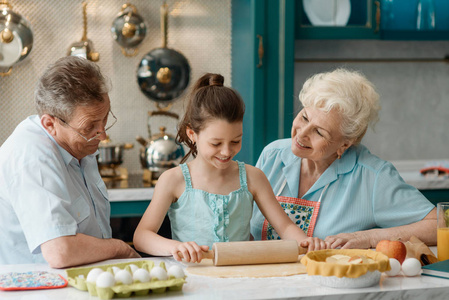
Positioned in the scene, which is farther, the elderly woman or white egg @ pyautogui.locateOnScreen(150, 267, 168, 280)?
the elderly woman

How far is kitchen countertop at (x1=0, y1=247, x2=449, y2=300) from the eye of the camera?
4.25ft

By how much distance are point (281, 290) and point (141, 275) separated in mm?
308

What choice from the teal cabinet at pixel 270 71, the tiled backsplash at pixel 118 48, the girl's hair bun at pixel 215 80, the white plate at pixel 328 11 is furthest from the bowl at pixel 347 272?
the tiled backsplash at pixel 118 48

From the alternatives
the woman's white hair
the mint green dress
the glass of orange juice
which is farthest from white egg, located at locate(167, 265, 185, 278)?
the woman's white hair

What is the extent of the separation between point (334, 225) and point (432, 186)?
53.4 inches

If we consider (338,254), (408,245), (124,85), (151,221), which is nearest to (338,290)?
(338,254)

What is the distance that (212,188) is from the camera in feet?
6.10

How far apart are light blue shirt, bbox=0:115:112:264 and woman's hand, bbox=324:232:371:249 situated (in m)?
0.71

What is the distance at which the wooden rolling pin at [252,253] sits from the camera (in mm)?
1529

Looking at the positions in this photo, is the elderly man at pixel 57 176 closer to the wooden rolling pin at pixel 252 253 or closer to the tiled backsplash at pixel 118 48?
the wooden rolling pin at pixel 252 253

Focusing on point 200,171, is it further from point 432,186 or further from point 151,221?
point 432,186

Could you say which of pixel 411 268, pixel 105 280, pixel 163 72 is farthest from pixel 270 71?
pixel 105 280

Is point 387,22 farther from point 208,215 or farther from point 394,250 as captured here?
point 394,250

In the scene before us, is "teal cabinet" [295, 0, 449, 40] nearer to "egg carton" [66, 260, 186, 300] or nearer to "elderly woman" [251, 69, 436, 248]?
"elderly woman" [251, 69, 436, 248]
